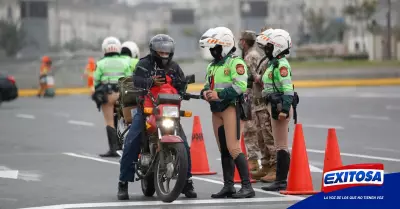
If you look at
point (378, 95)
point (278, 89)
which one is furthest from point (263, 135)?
point (378, 95)

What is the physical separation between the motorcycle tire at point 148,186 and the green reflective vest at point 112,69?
5.34m

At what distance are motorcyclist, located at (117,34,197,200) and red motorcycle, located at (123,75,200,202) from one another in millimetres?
77

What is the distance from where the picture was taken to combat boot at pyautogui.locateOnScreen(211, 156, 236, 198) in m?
13.5

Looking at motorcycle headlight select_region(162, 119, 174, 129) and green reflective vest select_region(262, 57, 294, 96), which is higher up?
green reflective vest select_region(262, 57, 294, 96)

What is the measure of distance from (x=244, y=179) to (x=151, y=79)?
1505mm

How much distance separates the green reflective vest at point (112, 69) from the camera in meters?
19.0

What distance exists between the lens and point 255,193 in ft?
45.9

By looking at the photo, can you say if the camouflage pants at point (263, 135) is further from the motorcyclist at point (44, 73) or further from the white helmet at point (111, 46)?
the motorcyclist at point (44, 73)

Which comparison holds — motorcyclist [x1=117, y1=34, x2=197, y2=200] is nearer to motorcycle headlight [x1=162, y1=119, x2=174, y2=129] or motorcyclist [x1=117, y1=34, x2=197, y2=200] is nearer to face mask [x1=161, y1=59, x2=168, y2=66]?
face mask [x1=161, y1=59, x2=168, y2=66]

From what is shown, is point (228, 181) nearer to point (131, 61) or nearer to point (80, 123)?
point (131, 61)

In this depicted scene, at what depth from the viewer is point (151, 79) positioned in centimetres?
1312

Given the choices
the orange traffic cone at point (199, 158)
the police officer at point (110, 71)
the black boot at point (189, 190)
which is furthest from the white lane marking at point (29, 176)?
the black boot at point (189, 190)

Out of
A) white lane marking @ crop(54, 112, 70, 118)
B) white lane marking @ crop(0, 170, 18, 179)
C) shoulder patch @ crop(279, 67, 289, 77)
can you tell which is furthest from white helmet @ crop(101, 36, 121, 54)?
white lane marking @ crop(54, 112, 70, 118)

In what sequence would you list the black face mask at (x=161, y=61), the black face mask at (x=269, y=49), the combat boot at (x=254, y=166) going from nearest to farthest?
the black face mask at (x=161, y=61)
the black face mask at (x=269, y=49)
the combat boot at (x=254, y=166)
